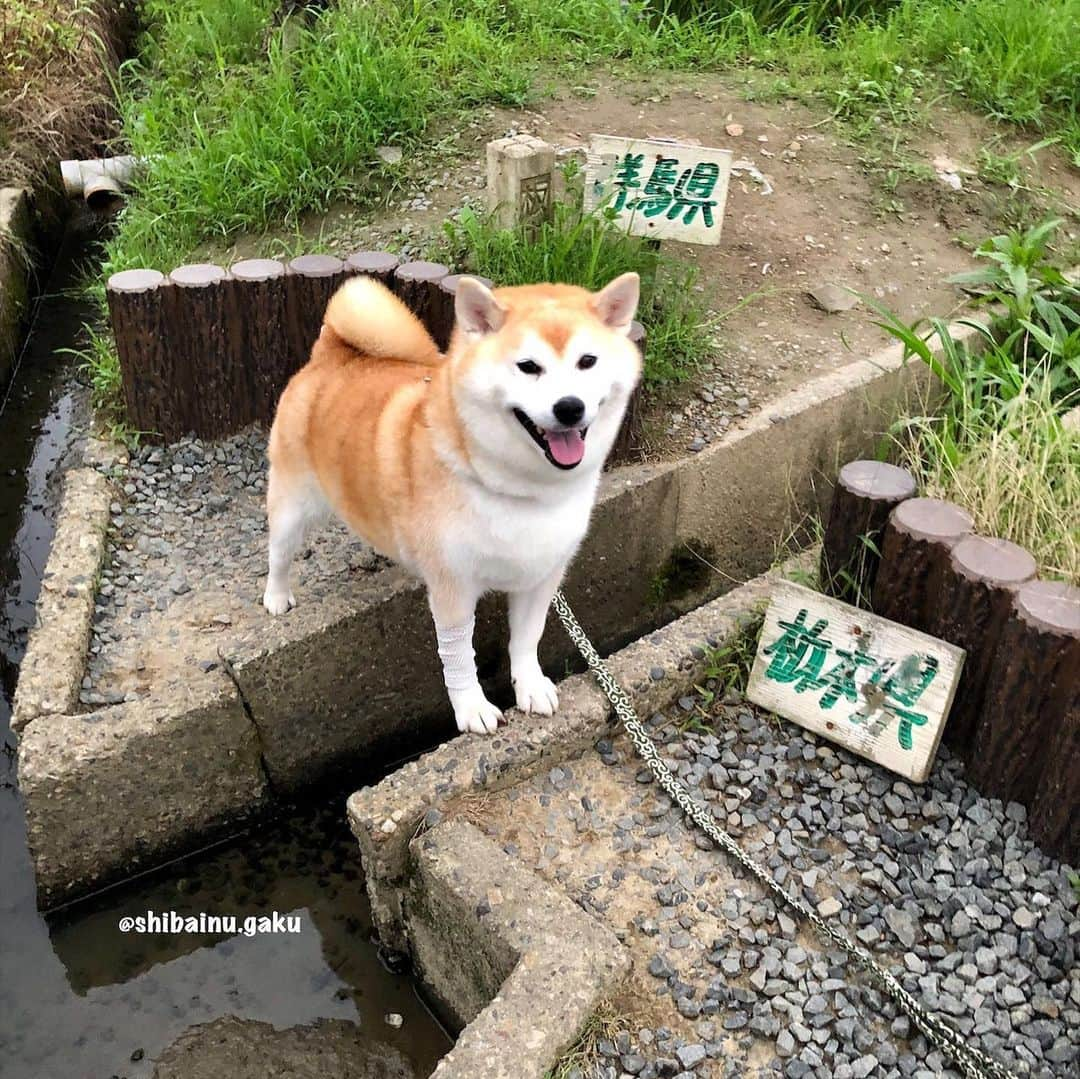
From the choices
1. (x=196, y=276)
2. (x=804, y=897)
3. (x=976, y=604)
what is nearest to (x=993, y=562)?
(x=976, y=604)

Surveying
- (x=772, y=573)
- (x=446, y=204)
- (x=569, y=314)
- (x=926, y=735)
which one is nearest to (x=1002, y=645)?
(x=926, y=735)

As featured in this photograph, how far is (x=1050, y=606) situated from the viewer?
217 centimetres

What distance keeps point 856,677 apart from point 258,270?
95.0 inches

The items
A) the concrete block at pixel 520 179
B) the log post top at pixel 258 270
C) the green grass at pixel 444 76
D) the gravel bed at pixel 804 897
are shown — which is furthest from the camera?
the green grass at pixel 444 76

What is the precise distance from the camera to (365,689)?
9.57 feet

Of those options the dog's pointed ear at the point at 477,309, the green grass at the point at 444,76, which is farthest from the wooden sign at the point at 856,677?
the green grass at the point at 444,76

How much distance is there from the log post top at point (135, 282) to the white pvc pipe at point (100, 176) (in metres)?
2.11

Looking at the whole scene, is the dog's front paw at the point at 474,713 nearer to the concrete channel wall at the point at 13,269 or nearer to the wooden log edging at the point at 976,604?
the wooden log edging at the point at 976,604

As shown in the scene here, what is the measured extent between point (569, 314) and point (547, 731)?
1019 mm

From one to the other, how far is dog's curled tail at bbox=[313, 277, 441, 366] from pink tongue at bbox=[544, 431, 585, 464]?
2.81 feet

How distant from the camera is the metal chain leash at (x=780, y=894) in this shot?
189 centimetres

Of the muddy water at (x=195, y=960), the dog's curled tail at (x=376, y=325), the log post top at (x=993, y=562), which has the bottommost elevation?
the muddy water at (x=195, y=960)

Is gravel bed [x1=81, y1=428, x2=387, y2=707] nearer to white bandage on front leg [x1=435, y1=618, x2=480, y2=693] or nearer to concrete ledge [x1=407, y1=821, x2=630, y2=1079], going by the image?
white bandage on front leg [x1=435, y1=618, x2=480, y2=693]

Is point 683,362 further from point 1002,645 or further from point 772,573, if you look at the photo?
point 1002,645
